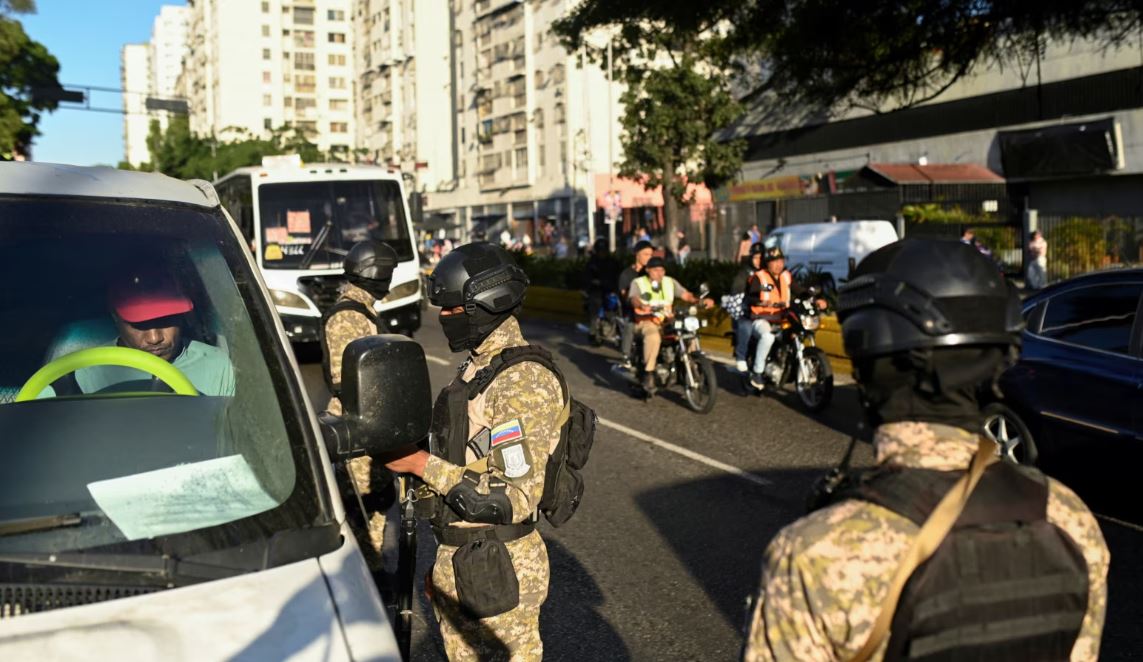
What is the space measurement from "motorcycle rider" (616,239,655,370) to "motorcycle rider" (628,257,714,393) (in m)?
0.20

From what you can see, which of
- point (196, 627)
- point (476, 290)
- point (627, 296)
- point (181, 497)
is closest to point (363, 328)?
point (476, 290)

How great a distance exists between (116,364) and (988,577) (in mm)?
1859

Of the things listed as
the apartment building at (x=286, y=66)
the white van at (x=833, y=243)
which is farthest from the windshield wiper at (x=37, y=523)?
the apartment building at (x=286, y=66)

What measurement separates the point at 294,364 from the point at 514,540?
0.89 m

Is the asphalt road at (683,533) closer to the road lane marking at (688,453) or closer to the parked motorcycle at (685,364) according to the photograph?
the road lane marking at (688,453)

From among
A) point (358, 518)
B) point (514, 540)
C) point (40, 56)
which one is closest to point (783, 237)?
point (358, 518)

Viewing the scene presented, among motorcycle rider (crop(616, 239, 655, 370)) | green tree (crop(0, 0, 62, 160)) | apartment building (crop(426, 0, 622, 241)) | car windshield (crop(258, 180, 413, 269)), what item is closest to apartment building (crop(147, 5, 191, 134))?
apartment building (crop(426, 0, 622, 241))

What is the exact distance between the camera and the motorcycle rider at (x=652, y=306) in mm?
11367

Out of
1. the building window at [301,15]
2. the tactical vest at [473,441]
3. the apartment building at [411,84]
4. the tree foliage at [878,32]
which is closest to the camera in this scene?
the tactical vest at [473,441]

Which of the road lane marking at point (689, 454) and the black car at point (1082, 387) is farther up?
the black car at point (1082, 387)

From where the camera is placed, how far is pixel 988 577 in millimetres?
1783

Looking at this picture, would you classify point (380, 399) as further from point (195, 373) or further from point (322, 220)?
point (322, 220)

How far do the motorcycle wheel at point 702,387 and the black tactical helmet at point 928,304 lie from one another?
875 cm

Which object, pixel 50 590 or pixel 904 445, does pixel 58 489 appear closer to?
pixel 50 590
